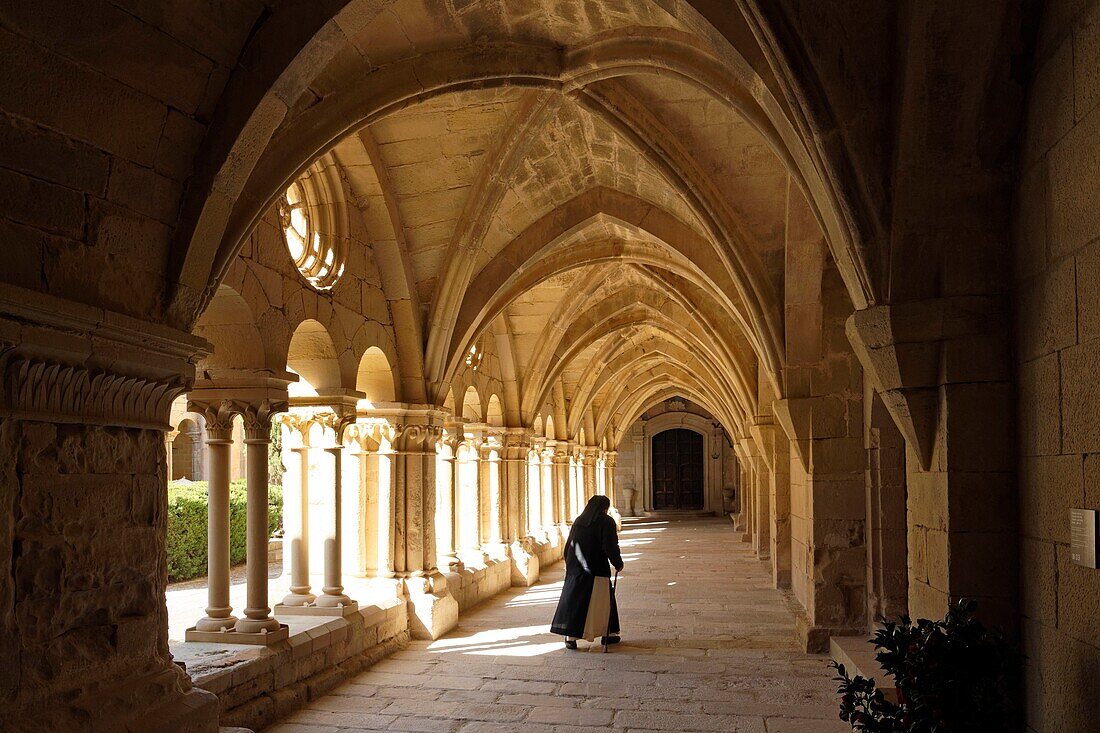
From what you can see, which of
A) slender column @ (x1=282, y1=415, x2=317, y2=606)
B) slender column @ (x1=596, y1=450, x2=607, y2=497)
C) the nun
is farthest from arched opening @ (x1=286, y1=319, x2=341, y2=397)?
slender column @ (x1=596, y1=450, x2=607, y2=497)

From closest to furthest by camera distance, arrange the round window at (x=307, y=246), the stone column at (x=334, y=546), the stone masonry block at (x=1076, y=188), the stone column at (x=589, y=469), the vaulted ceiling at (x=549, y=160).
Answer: the stone masonry block at (x=1076, y=188) < the vaulted ceiling at (x=549, y=160) < the round window at (x=307, y=246) < the stone column at (x=334, y=546) < the stone column at (x=589, y=469)

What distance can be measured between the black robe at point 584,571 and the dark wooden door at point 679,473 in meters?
22.4

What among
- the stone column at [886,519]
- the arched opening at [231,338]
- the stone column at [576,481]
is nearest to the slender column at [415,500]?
the arched opening at [231,338]

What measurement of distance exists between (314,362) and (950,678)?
4.70 metres

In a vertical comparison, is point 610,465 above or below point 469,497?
below

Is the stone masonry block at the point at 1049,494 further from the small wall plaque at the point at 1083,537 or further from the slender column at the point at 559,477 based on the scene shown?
the slender column at the point at 559,477

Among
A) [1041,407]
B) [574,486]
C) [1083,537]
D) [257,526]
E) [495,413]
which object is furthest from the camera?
[574,486]

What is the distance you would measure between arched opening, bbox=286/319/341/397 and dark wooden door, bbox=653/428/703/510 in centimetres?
2354

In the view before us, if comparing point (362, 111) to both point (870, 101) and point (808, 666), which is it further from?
point (808, 666)

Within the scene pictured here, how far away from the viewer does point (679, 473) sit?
29.0 m

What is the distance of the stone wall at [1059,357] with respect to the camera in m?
2.30

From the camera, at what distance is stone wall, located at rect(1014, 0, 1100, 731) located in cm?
230

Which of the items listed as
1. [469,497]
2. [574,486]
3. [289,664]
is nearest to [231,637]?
[289,664]

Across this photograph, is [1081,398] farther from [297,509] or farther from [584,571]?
[297,509]
